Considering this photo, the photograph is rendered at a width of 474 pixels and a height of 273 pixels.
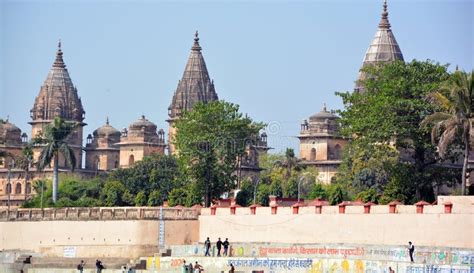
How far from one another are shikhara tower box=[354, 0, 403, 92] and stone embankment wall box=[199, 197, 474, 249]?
6209 cm

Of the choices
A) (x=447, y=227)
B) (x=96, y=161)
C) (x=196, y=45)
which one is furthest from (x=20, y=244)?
(x=96, y=161)

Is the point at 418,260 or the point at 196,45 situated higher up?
the point at 196,45

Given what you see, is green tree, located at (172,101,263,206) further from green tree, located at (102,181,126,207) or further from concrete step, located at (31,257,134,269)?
concrete step, located at (31,257,134,269)

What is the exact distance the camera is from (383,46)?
447ft

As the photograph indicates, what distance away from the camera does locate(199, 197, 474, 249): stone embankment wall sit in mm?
62156

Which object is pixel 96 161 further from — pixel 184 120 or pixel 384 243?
pixel 384 243

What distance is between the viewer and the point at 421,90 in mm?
79188

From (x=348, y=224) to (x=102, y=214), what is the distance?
14.5m

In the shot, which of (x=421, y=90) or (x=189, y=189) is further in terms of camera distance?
(x=189, y=189)

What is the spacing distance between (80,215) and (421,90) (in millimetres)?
16749

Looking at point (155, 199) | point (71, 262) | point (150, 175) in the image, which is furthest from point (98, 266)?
point (150, 175)

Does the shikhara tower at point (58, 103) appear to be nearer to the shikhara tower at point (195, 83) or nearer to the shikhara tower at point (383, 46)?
the shikhara tower at point (195, 83)

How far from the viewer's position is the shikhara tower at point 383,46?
443ft

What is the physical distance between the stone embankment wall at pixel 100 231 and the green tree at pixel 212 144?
1212 cm
